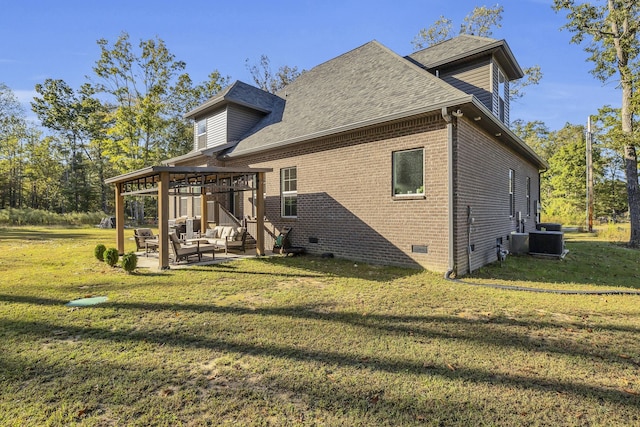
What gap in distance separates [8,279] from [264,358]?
772 centimetres

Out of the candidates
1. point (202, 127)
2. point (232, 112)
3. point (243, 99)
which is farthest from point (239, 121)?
point (202, 127)

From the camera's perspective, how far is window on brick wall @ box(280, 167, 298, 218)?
1184cm

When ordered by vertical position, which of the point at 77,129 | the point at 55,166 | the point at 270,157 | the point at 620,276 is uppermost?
the point at 77,129

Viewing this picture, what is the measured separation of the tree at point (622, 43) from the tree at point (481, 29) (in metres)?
8.66

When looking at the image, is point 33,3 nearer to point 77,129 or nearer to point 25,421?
point 25,421

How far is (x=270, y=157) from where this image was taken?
12531mm

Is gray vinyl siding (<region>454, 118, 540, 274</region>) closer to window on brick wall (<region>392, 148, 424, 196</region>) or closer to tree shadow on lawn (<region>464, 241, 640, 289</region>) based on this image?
tree shadow on lawn (<region>464, 241, 640, 289</region>)

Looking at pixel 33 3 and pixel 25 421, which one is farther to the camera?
pixel 33 3

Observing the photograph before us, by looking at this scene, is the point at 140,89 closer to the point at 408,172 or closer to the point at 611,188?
the point at 408,172

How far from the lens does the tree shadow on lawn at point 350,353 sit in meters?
2.94

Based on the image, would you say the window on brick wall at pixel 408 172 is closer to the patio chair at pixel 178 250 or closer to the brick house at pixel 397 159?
the brick house at pixel 397 159

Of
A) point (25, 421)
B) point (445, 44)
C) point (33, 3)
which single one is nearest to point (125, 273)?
point (25, 421)

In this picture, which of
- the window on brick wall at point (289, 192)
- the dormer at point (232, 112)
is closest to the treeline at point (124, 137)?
the dormer at point (232, 112)

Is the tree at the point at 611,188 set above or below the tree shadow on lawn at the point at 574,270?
above
